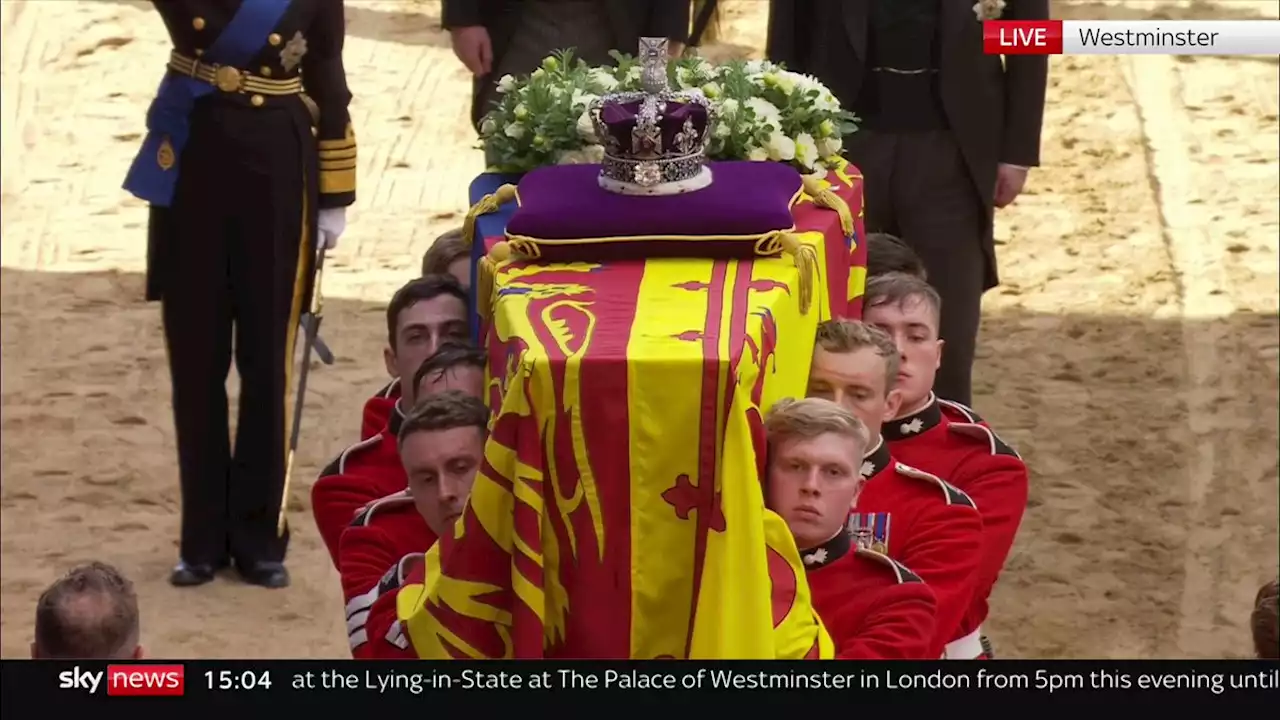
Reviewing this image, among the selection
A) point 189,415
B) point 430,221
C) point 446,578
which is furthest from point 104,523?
point 446,578

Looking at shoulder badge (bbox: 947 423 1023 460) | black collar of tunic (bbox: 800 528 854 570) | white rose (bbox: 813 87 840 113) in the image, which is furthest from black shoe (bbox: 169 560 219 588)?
black collar of tunic (bbox: 800 528 854 570)

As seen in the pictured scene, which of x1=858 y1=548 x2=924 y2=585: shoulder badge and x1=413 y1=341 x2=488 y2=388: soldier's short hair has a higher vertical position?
x1=413 y1=341 x2=488 y2=388: soldier's short hair

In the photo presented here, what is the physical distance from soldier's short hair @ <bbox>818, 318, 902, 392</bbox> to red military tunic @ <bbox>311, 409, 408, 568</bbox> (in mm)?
779

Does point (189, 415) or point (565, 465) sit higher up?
point (565, 465)

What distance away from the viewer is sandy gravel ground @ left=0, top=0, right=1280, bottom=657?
25.1 ft

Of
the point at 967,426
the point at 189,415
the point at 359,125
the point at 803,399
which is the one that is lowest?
the point at 359,125

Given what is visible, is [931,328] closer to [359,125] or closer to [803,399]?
[803,399]

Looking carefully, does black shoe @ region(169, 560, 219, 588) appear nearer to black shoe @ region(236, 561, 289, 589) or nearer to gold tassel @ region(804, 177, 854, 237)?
black shoe @ region(236, 561, 289, 589)

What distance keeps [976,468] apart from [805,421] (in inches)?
36.9

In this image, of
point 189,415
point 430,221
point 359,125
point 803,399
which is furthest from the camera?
point 359,125

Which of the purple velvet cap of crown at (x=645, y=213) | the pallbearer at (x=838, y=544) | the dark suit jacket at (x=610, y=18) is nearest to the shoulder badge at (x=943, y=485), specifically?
the pallbearer at (x=838, y=544)

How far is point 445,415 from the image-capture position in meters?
4.54

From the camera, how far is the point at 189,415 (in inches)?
291
